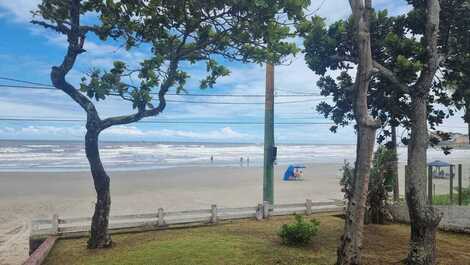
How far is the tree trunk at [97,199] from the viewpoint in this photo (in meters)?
9.70

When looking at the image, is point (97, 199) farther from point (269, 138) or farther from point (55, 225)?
point (269, 138)

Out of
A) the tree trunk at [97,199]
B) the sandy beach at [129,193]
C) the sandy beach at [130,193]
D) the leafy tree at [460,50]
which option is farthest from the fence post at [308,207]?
the tree trunk at [97,199]

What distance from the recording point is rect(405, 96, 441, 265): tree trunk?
7.67 metres

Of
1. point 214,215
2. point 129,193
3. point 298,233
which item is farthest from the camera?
point 129,193

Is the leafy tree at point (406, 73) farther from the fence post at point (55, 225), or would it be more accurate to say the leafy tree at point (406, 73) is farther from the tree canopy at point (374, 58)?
the fence post at point (55, 225)

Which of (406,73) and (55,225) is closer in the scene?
(406,73)

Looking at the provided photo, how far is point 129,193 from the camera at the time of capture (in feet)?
77.7

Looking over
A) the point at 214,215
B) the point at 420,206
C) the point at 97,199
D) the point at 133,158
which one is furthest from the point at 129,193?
the point at 133,158

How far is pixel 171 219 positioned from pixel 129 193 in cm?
1128

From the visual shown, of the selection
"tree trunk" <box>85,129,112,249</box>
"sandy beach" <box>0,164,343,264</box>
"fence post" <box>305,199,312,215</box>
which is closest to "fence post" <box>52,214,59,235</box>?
"sandy beach" <box>0,164,343,264</box>

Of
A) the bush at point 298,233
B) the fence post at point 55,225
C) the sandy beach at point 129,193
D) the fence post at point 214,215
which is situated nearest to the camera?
the bush at point 298,233

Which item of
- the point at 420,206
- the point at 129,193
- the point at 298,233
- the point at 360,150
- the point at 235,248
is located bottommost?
the point at 129,193

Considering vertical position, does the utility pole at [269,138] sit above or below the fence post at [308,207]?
above

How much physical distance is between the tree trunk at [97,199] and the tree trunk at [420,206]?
743 cm
